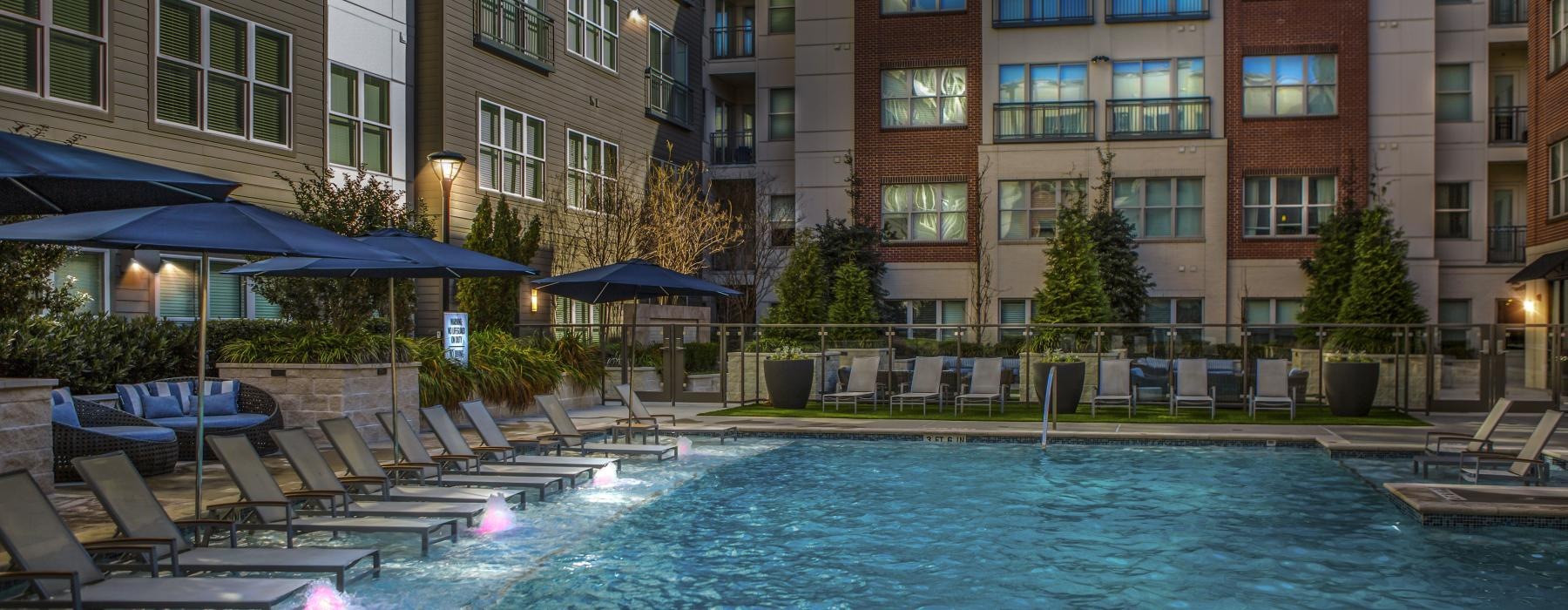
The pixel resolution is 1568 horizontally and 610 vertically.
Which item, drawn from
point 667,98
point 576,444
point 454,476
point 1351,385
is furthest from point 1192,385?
point 667,98

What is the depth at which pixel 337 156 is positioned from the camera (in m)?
20.9

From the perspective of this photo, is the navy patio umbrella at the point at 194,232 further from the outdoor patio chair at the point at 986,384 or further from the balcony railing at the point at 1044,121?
the balcony railing at the point at 1044,121

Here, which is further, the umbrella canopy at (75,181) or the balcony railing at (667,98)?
the balcony railing at (667,98)

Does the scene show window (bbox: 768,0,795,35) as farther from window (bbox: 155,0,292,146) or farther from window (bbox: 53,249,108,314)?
window (bbox: 53,249,108,314)

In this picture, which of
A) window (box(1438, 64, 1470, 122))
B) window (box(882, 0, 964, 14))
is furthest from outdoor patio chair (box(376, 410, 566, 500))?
window (box(1438, 64, 1470, 122))

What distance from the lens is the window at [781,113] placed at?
3553cm

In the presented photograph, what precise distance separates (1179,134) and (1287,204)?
3291 millimetres

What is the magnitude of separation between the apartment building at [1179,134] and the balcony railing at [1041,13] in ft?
0.15

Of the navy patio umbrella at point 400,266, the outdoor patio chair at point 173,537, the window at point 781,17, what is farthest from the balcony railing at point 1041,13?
the outdoor patio chair at point 173,537

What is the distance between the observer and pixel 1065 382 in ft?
64.0

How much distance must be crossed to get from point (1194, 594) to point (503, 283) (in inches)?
658

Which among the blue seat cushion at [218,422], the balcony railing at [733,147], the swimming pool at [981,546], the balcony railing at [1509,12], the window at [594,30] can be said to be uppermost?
the balcony railing at [1509,12]

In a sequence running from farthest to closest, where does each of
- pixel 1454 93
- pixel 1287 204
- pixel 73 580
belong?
pixel 1454 93, pixel 1287 204, pixel 73 580

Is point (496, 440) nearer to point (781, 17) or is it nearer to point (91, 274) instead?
point (91, 274)
